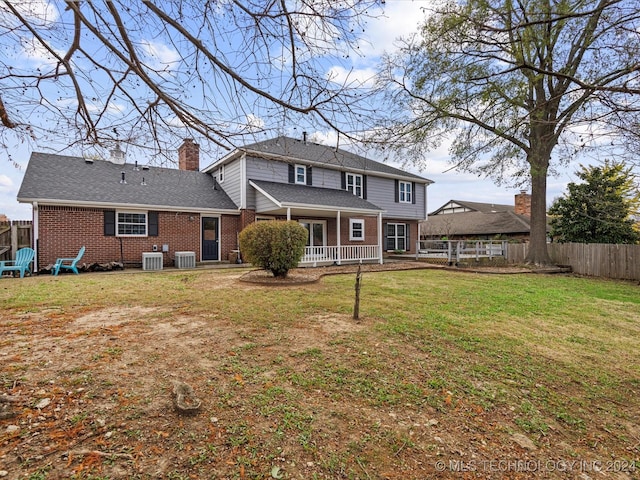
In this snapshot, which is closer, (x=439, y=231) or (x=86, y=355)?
(x=86, y=355)

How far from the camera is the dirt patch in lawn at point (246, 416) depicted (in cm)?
202

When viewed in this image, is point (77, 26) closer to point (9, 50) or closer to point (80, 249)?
point (9, 50)

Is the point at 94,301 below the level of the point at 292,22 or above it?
below

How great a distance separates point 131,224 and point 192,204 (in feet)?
8.52

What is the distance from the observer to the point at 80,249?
12.4m

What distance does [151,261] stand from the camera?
13.2 metres

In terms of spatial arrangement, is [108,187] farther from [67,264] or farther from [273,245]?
[273,245]

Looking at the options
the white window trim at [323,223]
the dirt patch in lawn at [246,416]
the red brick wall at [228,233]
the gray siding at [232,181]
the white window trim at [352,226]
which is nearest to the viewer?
the dirt patch in lawn at [246,416]

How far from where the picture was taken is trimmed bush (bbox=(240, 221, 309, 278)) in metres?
9.19

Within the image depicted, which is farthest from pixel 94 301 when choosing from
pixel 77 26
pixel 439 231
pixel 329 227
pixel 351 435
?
pixel 439 231

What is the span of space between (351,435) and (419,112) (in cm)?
680

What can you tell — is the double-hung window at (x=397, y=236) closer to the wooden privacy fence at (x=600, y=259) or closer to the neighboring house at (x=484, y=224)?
the neighboring house at (x=484, y=224)

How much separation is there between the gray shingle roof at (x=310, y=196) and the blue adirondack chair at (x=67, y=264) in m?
7.38

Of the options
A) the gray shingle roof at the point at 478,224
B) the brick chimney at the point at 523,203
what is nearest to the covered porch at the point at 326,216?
the gray shingle roof at the point at 478,224
